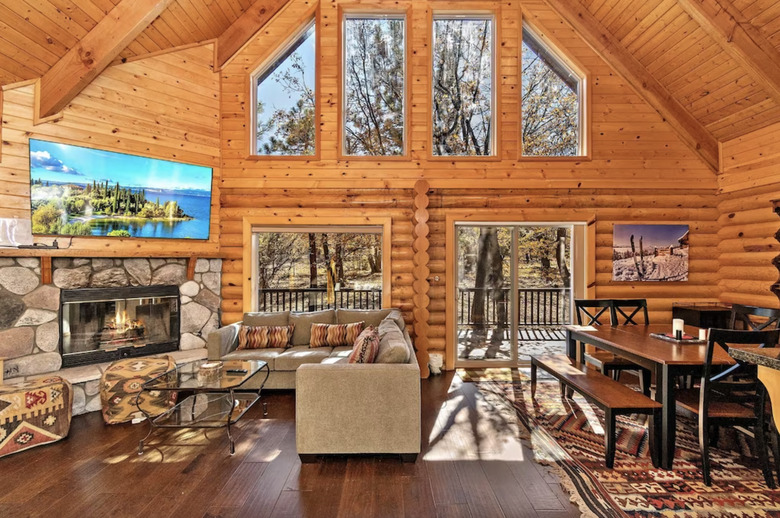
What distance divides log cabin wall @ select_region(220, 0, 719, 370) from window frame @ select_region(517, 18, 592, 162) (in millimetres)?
53

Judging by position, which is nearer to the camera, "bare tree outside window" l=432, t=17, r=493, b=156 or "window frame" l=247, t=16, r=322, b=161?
"window frame" l=247, t=16, r=322, b=161

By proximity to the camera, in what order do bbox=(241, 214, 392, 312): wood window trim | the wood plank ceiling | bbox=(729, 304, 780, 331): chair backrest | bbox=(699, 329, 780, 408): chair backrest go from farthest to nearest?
bbox=(241, 214, 392, 312): wood window trim, the wood plank ceiling, bbox=(729, 304, 780, 331): chair backrest, bbox=(699, 329, 780, 408): chair backrest

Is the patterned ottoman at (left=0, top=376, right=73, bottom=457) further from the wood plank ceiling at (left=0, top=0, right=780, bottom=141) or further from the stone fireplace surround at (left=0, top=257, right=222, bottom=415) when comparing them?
the wood plank ceiling at (left=0, top=0, right=780, bottom=141)

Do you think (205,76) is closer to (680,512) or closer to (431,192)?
(431,192)

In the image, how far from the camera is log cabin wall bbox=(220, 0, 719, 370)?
18.4 ft

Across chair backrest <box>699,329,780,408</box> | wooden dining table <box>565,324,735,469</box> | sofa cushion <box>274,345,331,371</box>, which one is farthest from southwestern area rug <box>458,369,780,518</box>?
sofa cushion <box>274,345,331,371</box>

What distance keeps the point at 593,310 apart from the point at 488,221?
81.8 inches

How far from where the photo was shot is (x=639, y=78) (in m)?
5.50

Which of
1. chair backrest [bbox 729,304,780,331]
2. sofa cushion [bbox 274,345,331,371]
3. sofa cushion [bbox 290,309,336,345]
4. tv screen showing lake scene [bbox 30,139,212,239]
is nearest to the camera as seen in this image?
chair backrest [bbox 729,304,780,331]

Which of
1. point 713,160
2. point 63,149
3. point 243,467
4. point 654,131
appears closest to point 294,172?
point 63,149

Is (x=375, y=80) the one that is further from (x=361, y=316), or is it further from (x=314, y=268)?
(x=361, y=316)

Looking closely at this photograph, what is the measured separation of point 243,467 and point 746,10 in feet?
21.9

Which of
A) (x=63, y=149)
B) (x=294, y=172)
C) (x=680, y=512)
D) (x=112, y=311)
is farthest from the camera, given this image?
(x=294, y=172)

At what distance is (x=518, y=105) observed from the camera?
570 centimetres
